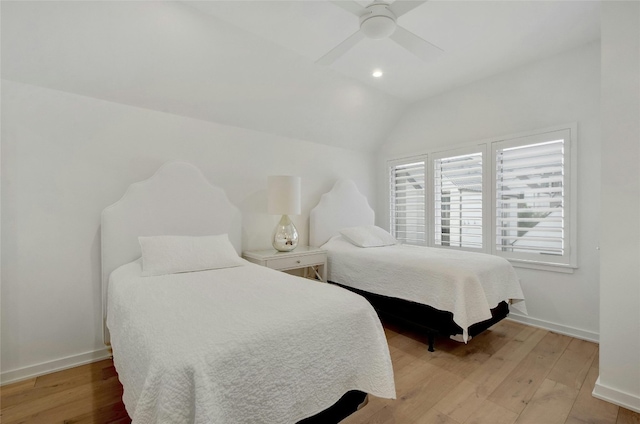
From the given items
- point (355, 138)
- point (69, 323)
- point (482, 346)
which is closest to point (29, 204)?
point (69, 323)

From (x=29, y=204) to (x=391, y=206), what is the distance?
12.5ft

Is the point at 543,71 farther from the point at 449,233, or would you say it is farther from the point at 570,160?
the point at 449,233

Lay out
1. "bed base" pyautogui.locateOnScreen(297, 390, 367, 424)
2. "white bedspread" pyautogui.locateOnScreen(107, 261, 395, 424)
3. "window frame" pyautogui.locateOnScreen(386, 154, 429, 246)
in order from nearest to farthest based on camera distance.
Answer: "white bedspread" pyautogui.locateOnScreen(107, 261, 395, 424) < "bed base" pyautogui.locateOnScreen(297, 390, 367, 424) < "window frame" pyautogui.locateOnScreen(386, 154, 429, 246)

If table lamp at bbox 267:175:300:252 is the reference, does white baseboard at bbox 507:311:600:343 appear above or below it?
below

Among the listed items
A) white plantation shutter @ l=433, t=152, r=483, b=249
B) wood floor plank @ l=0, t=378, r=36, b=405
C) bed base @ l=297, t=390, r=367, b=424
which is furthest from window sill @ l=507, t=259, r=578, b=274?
wood floor plank @ l=0, t=378, r=36, b=405

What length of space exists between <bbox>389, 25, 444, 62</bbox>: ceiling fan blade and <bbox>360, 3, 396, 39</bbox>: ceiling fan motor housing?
0.07m

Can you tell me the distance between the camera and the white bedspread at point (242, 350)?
2.97 ft

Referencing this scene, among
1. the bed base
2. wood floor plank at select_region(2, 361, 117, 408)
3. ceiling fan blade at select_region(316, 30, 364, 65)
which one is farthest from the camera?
ceiling fan blade at select_region(316, 30, 364, 65)

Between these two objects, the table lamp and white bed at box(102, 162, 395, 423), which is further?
Answer: the table lamp

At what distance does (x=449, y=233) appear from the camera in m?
3.57

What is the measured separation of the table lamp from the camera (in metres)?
2.92

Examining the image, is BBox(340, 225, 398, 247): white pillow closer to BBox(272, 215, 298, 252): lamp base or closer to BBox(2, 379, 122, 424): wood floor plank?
BBox(272, 215, 298, 252): lamp base

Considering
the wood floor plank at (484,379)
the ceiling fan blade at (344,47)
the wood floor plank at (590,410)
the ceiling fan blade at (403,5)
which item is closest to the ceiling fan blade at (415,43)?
the ceiling fan blade at (403,5)

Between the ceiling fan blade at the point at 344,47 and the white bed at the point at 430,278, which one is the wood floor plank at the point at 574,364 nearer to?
the white bed at the point at 430,278
